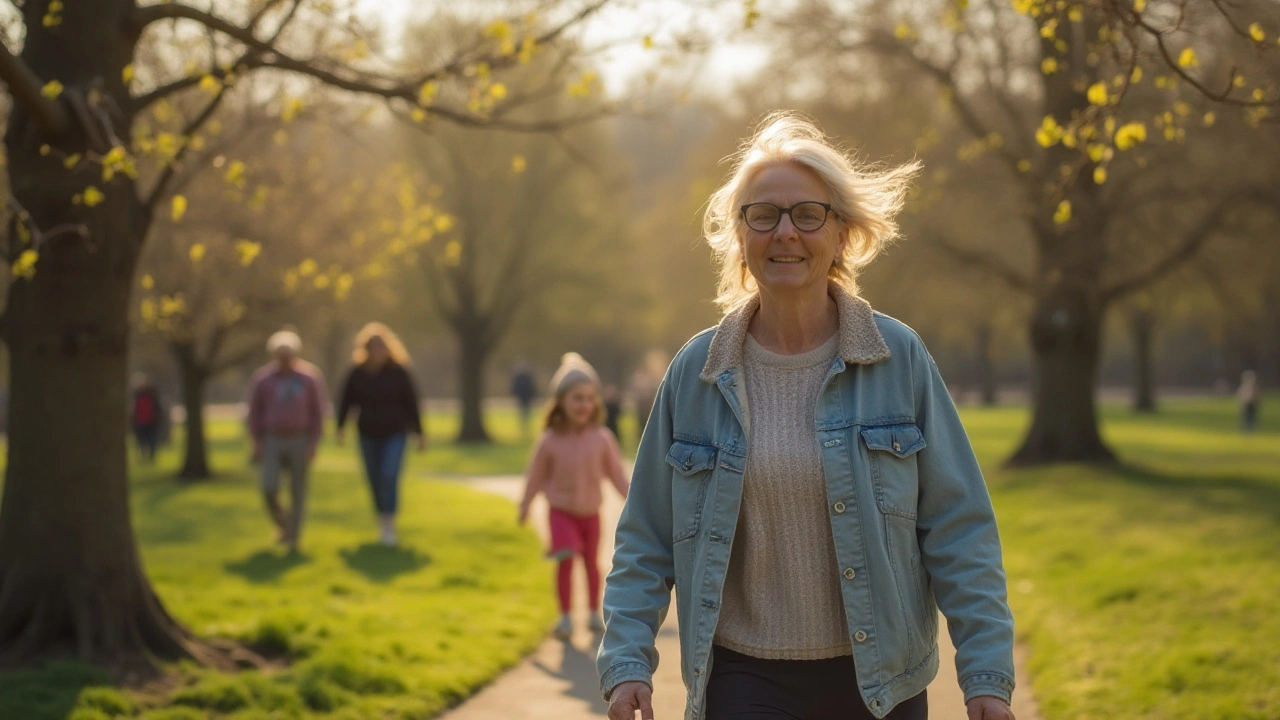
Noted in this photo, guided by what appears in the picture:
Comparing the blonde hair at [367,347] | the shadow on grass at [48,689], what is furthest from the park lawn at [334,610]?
the blonde hair at [367,347]

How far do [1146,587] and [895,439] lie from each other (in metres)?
7.21

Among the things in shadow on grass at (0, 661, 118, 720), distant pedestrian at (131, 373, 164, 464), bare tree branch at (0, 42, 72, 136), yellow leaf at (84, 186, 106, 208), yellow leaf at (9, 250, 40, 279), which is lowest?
shadow on grass at (0, 661, 118, 720)

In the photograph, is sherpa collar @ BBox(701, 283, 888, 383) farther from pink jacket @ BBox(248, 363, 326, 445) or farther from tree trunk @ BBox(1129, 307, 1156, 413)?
tree trunk @ BBox(1129, 307, 1156, 413)

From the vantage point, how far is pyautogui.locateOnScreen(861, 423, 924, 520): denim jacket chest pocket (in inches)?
127

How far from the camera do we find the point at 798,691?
3.27 meters

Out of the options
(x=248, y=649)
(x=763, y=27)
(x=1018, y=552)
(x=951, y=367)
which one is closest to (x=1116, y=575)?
(x=1018, y=552)

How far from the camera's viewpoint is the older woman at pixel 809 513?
127 inches

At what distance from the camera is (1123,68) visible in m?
5.80

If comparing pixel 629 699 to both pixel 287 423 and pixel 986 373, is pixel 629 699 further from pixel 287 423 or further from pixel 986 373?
pixel 986 373

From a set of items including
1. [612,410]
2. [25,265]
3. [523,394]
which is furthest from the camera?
[523,394]

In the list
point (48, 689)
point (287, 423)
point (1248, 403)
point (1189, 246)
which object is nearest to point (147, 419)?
point (287, 423)

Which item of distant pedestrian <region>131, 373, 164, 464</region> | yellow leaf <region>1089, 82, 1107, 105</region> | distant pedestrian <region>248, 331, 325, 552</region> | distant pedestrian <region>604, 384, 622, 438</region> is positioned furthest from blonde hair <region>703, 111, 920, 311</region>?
distant pedestrian <region>131, 373, 164, 464</region>

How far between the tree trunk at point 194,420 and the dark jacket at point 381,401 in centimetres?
1101

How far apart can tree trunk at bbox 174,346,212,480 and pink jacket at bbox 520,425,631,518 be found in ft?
50.6
